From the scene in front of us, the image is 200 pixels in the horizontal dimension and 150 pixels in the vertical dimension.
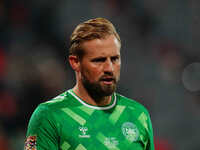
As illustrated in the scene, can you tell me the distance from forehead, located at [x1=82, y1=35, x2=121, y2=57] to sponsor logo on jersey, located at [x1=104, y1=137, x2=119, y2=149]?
2.03ft

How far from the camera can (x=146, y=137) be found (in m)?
3.12

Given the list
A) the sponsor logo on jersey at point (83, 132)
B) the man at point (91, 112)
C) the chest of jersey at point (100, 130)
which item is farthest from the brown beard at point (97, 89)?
the sponsor logo on jersey at point (83, 132)

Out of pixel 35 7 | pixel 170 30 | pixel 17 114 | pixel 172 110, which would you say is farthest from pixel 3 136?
pixel 170 30

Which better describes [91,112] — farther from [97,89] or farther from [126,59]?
[126,59]

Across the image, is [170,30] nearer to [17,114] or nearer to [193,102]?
[193,102]

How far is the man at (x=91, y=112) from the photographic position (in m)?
2.80

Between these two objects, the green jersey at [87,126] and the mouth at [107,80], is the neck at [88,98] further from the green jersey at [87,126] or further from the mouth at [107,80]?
the mouth at [107,80]

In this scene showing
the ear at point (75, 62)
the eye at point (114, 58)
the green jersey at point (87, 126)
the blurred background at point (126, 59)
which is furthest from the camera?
the blurred background at point (126, 59)

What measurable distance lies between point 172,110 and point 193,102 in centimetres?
52

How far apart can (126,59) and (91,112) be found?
196 inches

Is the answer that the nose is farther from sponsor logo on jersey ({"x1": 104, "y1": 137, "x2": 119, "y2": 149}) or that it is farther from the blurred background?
the blurred background

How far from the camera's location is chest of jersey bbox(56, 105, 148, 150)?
112 inches

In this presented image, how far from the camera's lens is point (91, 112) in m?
3.01

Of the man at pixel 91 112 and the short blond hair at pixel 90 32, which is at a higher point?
the short blond hair at pixel 90 32
